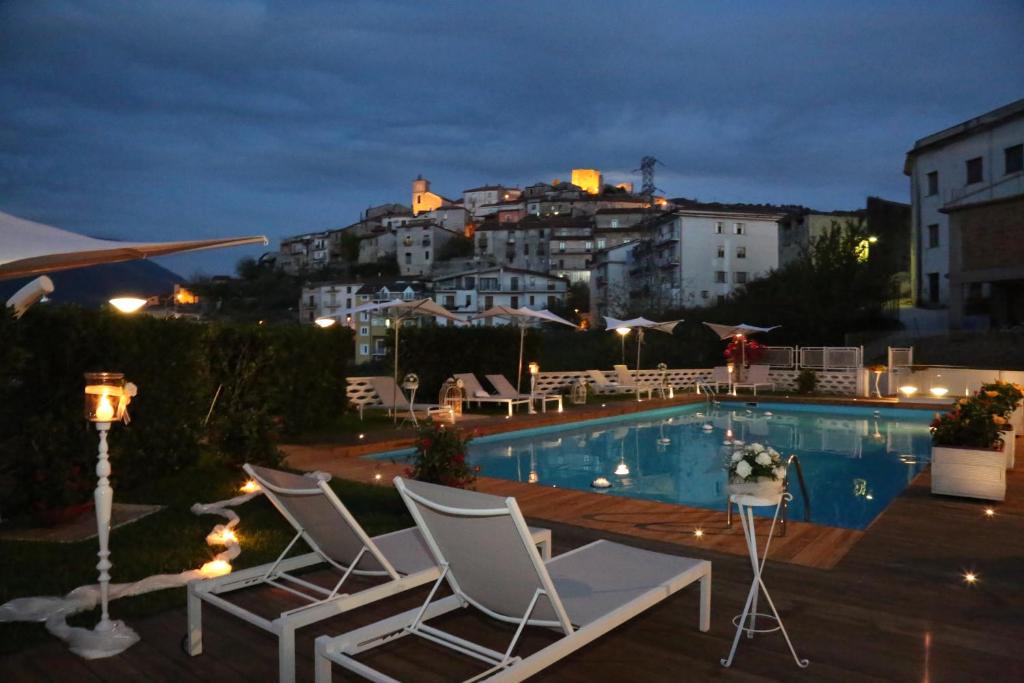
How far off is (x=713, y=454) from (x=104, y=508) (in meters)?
9.55

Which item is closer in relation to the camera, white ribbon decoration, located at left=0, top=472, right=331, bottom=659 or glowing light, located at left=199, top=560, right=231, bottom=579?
white ribbon decoration, located at left=0, top=472, right=331, bottom=659

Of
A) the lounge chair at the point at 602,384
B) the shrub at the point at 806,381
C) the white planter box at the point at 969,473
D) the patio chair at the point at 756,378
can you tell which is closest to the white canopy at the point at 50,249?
the white planter box at the point at 969,473

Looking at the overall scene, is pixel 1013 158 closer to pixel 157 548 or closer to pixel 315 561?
pixel 315 561

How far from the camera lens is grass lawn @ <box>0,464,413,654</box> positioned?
3.87 meters

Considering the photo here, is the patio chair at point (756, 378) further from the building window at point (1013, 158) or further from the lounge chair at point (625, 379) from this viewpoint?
the building window at point (1013, 158)

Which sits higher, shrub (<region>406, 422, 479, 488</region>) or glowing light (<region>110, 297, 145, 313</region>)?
glowing light (<region>110, 297, 145, 313</region>)

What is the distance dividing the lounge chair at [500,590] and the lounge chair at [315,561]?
236 mm

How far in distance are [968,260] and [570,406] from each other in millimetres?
16152

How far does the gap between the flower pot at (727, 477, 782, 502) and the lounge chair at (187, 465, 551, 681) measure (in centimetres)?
114

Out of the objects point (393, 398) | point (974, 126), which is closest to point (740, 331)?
point (393, 398)

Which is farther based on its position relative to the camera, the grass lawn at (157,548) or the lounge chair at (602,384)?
the lounge chair at (602,384)

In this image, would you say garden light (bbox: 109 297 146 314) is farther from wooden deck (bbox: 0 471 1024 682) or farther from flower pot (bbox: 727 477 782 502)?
flower pot (bbox: 727 477 782 502)

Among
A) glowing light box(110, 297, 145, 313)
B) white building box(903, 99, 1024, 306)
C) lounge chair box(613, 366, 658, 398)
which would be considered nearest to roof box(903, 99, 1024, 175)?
white building box(903, 99, 1024, 306)

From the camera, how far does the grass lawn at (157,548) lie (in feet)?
12.7
